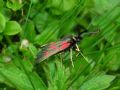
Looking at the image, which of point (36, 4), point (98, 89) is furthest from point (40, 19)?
point (98, 89)

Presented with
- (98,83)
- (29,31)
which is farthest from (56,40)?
(98,83)

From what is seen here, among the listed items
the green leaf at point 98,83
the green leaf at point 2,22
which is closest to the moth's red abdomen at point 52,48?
the green leaf at point 98,83

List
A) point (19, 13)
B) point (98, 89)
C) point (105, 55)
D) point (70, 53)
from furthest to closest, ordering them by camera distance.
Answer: point (19, 13) < point (105, 55) < point (70, 53) < point (98, 89)

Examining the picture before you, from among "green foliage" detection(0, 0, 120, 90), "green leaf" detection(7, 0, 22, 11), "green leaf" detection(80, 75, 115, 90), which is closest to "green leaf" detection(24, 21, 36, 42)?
"green foliage" detection(0, 0, 120, 90)

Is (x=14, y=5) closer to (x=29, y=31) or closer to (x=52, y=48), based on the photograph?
(x=29, y=31)

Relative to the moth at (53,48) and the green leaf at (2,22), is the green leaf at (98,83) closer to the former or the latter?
the moth at (53,48)

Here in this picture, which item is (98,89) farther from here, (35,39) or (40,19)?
(40,19)

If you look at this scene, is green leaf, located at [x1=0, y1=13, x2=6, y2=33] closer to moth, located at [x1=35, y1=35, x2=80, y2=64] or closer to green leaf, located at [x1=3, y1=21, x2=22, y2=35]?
green leaf, located at [x1=3, y1=21, x2=22, y2=35]
